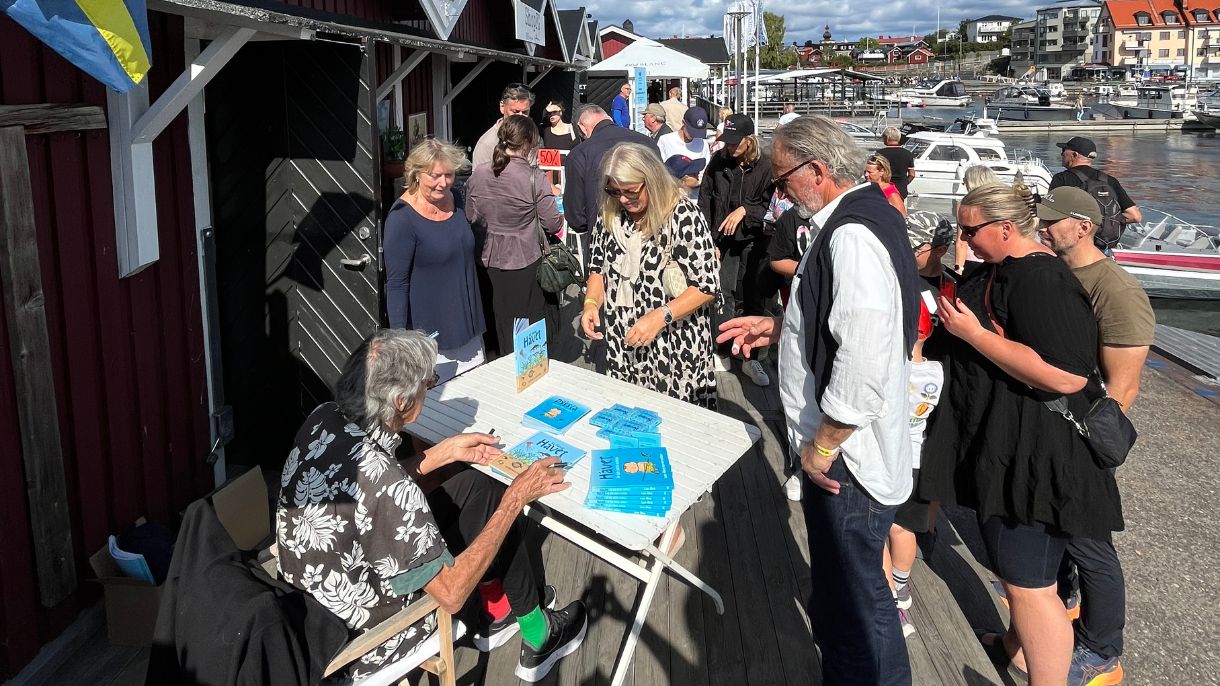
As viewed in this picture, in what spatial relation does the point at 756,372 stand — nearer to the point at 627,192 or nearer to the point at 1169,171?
the point at 627,192

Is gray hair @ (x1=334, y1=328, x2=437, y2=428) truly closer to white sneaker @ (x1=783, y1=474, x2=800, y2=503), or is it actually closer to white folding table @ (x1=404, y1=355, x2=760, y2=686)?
white folding table @ (x1=404, y1=355, x2=760, y2=686)

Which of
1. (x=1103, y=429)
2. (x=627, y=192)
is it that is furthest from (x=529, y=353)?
(x=1103, y=429)

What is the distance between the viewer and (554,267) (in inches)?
176

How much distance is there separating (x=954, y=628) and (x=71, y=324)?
10.8ft

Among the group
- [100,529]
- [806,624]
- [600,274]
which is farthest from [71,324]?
[806,624]

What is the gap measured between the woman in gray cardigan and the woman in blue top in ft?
1.18

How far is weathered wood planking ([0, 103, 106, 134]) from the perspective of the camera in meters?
2.36

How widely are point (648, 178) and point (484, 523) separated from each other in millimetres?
1340

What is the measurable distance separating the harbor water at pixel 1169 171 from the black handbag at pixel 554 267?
1191cm

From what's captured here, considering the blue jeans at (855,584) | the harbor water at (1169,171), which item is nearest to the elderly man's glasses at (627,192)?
the blue jeans at (855,584)

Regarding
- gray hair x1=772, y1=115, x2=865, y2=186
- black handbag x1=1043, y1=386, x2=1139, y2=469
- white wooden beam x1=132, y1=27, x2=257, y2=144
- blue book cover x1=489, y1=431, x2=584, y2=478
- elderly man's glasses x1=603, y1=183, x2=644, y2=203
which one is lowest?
blue book cover x1=489, y1=431, x2=584, y2=478

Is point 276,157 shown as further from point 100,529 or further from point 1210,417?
point 1210,417

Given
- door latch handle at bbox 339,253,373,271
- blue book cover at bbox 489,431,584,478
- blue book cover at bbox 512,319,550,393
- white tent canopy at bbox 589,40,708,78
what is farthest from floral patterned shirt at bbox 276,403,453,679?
white tent canopy at bbox 589,40,708,78

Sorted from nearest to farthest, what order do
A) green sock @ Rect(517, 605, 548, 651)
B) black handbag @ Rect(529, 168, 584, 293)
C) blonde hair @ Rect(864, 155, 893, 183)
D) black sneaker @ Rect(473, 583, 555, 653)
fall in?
green sock @ Rect(517, 605, 548, 651) < black sneaker @ Rect(473, 583, 555, 653) < black handbag @ Rect(529, 168, 584, 293) < blonde hair @ Rect(864, 155, 893, 183)
